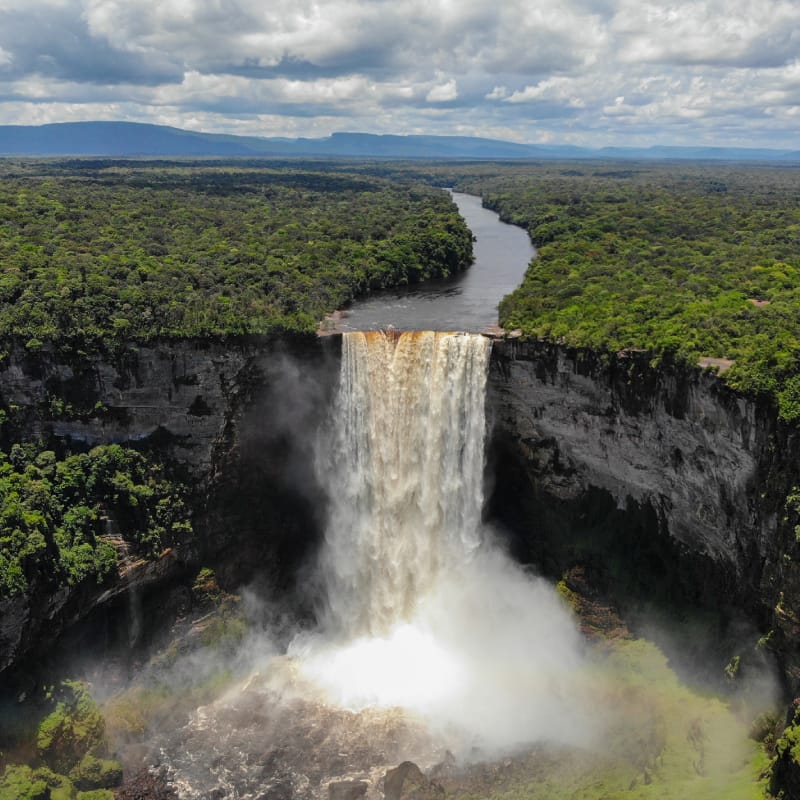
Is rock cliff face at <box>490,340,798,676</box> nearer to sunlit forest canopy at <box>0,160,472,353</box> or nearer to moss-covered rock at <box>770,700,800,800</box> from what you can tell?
moss-covered rock at <box>770,700,800,800</box>

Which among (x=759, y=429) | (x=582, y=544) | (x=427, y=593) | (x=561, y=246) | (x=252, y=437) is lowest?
(x=427, y=593)

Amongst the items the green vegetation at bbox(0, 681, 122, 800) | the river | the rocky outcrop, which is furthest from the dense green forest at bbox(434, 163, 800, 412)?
the green vegetation at bbox(0, 681, 122, 800)

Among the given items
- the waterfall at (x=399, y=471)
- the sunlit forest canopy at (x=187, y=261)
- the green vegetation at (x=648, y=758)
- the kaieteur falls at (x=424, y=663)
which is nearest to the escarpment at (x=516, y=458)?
the waterfall at (x=399, y=471)

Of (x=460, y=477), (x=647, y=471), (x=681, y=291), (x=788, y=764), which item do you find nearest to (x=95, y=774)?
(x=460, y=477)

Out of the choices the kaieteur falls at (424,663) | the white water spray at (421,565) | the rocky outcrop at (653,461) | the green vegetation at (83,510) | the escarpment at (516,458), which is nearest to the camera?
the rocky outcrop at (653,461)

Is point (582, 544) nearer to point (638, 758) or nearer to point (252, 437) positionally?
point (638, 758)

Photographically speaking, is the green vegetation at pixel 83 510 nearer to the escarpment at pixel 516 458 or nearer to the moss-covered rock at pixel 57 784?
the escarpment at pixel 516 458

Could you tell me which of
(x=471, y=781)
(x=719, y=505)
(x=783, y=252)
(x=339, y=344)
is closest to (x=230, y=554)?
(x=339, y=344)
